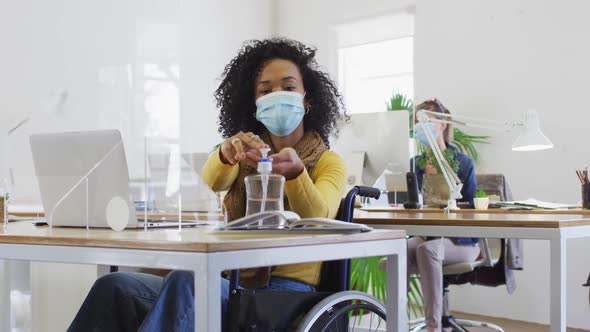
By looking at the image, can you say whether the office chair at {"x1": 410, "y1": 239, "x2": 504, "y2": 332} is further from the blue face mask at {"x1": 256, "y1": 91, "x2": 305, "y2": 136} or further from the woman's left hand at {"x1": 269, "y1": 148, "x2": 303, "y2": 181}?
the woman's left hand at {"x1": 269, "y1": 148, "x2": 303, "y2": 181}

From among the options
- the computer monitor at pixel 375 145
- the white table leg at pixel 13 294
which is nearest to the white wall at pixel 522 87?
the computer monitor at pixel 375 145

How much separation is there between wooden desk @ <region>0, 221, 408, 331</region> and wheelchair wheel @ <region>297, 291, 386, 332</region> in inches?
2.8

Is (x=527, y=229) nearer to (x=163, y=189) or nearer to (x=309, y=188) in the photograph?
(x=309, y=188)

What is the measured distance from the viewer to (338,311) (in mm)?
1623

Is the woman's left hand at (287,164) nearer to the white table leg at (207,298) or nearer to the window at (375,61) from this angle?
the white table leg at (207,298)

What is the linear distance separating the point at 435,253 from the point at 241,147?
1806 millimetres

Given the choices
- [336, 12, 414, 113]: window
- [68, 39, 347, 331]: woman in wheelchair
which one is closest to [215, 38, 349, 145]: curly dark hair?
[68, 39, 347, 331]: woman in wheelchair

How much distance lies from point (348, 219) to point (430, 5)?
3.74 meters

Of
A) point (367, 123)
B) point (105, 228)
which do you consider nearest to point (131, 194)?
point (105, 228)

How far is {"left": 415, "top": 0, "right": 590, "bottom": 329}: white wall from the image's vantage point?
459 cm

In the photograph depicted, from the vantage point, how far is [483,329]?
4.57 m

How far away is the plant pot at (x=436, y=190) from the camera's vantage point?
3217 mm

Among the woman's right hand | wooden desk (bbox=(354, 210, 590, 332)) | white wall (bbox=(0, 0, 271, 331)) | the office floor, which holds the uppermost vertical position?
white wall (bbox=(0, 0, 271, 331))

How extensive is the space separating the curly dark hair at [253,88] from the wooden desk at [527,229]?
1.08 feet
